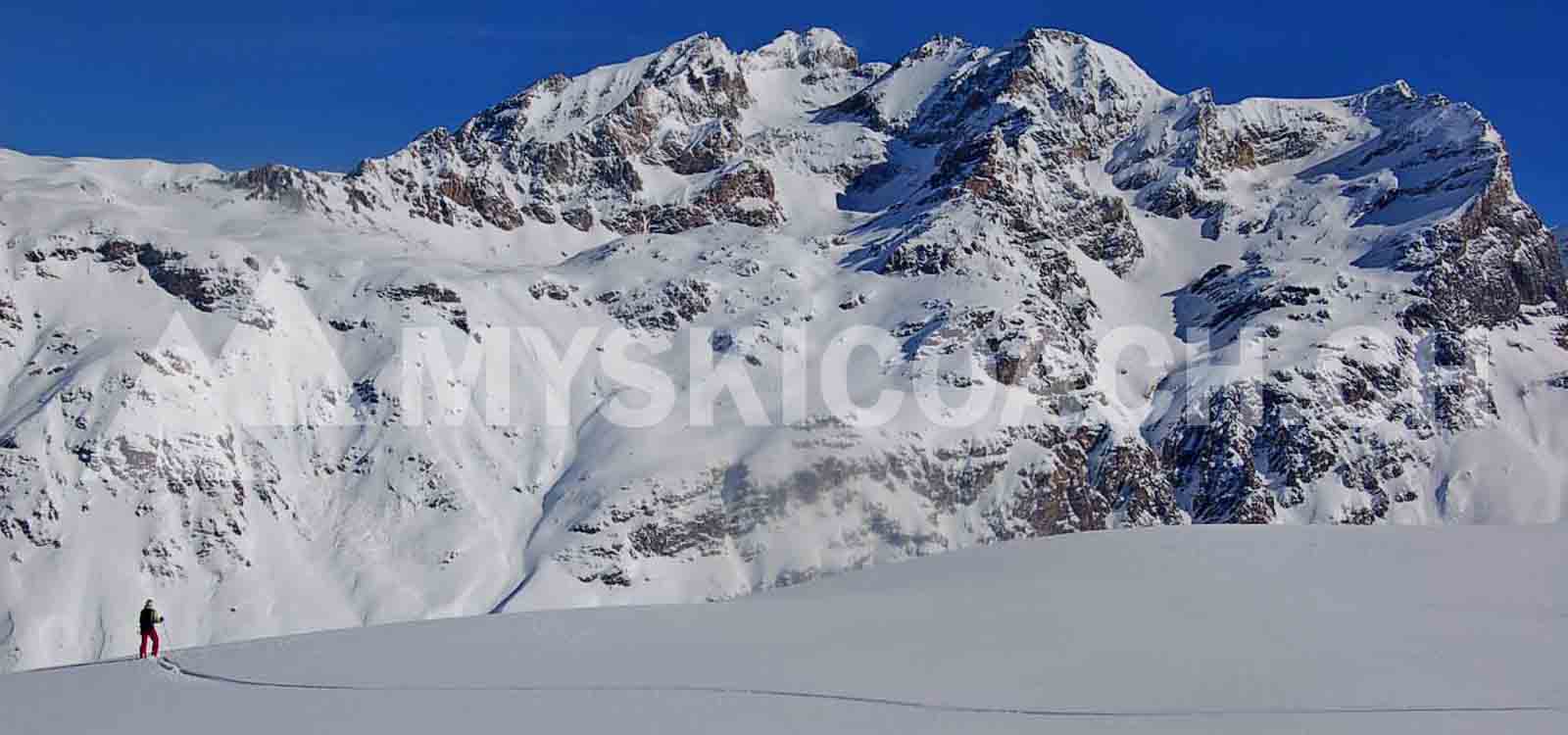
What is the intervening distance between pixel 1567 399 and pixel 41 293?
163916 millimetres

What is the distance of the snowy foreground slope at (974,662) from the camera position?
1362 centimetres

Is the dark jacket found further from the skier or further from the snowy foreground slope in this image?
the snowy foreground slope

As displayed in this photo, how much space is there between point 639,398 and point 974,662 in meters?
146

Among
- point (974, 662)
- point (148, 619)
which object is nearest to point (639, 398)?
point (148, 619)

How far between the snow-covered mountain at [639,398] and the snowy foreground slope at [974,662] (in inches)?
4609

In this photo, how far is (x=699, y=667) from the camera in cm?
1571

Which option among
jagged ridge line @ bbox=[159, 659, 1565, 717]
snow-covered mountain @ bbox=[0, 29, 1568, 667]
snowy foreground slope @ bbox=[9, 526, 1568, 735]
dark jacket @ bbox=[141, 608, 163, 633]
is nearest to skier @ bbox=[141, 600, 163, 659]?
dark jacket @ bbox=[141, 608, 163, 633]

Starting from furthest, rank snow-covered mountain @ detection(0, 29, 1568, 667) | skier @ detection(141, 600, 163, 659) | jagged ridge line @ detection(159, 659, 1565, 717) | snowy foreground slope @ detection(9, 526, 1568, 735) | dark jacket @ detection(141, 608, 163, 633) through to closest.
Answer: snow-covered mountain @ detection(0, 29, 1568, 667) < dark jacket @ detection(141, 608, 163, 633) < skier @ detection(141, 600, 163, 659) < snowy foreground slope @ detection(9, 526, 1568, 735) < jagged ridge line @ detection(159, 659, 1565, 717)

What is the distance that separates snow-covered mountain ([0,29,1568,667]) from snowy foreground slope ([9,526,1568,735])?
11706 centimetres

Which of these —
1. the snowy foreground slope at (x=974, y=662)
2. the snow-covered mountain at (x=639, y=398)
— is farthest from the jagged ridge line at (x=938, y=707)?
the snow-covered mountain at (x=639, y=398)

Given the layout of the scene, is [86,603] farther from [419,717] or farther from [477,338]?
[419,717]

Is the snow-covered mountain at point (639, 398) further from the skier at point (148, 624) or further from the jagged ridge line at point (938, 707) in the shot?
the jagged ridge line at point (938, 707)

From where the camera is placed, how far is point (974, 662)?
51.3 feet

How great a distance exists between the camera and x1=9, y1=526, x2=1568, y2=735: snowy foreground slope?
13.6 metres
